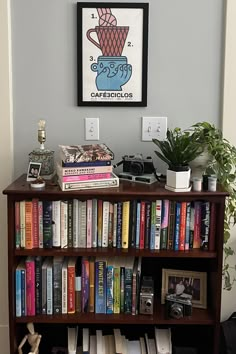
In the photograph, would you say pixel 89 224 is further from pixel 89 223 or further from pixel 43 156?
pixel 43 156

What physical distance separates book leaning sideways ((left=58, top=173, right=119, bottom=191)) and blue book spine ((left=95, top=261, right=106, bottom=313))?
34 centimetres

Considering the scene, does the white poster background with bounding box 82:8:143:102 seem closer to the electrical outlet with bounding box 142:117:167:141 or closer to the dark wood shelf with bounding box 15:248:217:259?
the electrical outlet with bounding box 142:117:167:141

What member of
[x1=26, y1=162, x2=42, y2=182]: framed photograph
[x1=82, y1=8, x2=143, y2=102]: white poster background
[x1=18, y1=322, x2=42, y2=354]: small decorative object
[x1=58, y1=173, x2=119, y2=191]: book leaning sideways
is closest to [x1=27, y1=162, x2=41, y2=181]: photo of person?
[x1=26, y1=162, x2=42, y2=182]: framed photograph

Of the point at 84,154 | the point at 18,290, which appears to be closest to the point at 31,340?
the point at 18,290

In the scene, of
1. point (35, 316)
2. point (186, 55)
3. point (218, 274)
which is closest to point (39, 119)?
A: point (186, 55)

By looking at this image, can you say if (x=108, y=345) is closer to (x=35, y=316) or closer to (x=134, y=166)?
(x=35, y=316)

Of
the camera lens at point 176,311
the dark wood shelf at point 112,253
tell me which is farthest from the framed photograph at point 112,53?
the camera lens at point 176,311

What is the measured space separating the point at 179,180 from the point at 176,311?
58cm

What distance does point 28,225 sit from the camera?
1.93 m

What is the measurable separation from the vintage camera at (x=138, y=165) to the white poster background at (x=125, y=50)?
308mm

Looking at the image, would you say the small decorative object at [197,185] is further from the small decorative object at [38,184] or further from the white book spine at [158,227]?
the small decorative object at [38,184]

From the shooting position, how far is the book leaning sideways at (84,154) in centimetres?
190

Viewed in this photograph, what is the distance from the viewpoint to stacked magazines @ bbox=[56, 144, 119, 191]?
6.20 feet

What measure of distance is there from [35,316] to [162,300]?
23.0 inches
